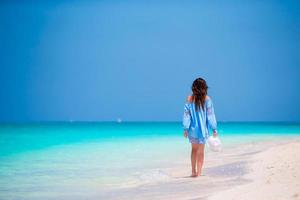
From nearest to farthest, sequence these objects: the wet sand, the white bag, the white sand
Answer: the white sand < the wet sand < the white bag

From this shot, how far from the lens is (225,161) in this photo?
8.26 m

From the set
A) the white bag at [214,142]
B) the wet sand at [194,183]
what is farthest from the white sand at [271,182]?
the white bag at [214,142]

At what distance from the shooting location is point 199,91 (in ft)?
20.7

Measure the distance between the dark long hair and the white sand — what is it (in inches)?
43.3

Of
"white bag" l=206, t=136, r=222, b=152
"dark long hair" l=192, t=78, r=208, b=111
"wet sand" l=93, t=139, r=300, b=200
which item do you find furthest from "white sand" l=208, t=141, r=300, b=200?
"dark long hair" l=192, t=78, r=208, b=111

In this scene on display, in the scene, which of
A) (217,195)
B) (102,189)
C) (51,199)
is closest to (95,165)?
(102,189)

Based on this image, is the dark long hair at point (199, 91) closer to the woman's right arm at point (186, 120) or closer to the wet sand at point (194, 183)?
the woman's right arm at point (186, 120)

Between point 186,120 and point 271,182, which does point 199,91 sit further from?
point 271,182

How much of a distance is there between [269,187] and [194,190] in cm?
96

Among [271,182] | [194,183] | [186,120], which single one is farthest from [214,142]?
[271,182]

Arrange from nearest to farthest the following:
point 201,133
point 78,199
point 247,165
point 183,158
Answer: point 78,199, point 201,133, point 247,165, point 183,158

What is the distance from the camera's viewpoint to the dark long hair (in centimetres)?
627

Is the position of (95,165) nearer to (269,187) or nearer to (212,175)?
(212,175)

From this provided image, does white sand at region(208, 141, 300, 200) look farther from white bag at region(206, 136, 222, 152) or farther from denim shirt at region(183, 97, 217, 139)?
denim shirt at region(183, 97, 217, 139)
